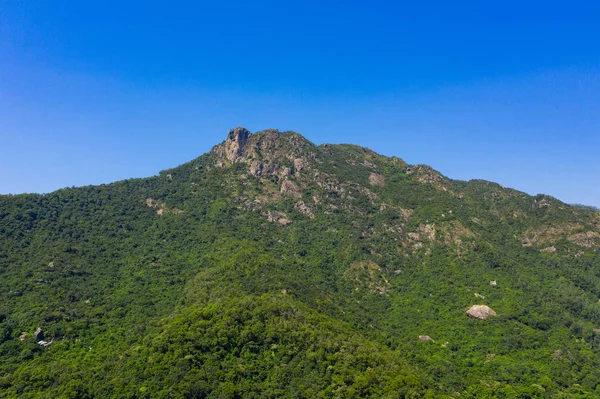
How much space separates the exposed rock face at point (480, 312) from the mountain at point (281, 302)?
74 cm

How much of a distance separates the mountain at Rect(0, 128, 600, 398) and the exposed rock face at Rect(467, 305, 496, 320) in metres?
0.74

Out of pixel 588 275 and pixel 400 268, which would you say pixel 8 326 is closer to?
pixel 400 268

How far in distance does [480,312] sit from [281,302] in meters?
77.0

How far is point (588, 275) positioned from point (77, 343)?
7881 inches

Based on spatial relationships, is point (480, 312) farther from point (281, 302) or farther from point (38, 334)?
point (38, 334)

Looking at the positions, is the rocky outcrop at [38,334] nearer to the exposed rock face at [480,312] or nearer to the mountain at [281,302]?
the mountain at [281,302]

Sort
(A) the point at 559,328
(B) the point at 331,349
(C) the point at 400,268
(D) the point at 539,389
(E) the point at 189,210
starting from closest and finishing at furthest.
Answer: (B) the point at 331,349 < (D) the point at 539,389 < (A) the point at 559,328 < (C) the point at 400,268 < (E) the point at 189,210

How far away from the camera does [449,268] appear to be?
16138cm

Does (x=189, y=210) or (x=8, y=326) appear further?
(x=189, y=210)

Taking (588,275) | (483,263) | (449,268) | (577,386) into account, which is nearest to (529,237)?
(588,275)

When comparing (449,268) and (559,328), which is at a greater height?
(449,268)

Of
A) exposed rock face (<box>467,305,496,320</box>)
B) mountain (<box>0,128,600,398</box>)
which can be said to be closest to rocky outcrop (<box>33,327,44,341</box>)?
mountain (<box>0,128,600,398</box>)

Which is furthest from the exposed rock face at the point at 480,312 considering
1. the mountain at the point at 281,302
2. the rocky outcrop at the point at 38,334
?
the rocky outcrop at the point at 38,334

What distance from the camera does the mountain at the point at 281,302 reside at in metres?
85.3
